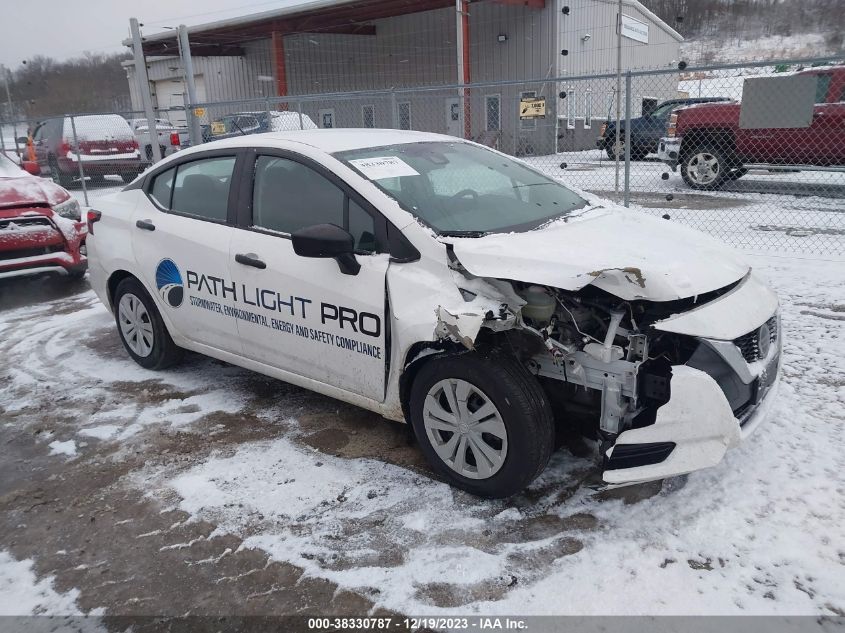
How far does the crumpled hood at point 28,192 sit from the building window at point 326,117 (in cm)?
1264

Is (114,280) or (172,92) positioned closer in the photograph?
(114,280)

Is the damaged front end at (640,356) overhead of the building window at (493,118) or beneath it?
beneath

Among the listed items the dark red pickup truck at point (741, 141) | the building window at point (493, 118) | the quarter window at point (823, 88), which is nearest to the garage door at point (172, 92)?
the building window at point (493, 118)

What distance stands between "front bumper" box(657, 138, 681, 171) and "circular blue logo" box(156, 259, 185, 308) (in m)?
9.33

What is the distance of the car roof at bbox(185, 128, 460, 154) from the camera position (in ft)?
12.3

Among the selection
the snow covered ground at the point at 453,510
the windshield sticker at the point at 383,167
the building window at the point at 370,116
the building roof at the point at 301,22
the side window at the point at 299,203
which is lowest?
the snow covered ground at the point at 453,510

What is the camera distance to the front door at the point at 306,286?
3.24 metres

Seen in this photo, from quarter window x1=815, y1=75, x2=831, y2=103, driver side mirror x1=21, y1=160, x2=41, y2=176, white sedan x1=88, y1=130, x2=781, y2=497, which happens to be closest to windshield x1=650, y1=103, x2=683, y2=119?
quarter window x1=815, y1=75, x2=831, y2=103

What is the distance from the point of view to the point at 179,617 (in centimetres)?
243

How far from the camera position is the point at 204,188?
4.22 meters

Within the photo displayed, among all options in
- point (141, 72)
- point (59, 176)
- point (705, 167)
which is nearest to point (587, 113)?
point (705, 167)

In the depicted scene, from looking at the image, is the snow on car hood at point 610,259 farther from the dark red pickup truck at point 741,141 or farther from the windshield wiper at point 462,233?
the dark red pickup truck at point 741,141

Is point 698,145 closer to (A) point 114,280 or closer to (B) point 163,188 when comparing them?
(B) point 163,188

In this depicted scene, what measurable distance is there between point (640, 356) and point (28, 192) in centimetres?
689
